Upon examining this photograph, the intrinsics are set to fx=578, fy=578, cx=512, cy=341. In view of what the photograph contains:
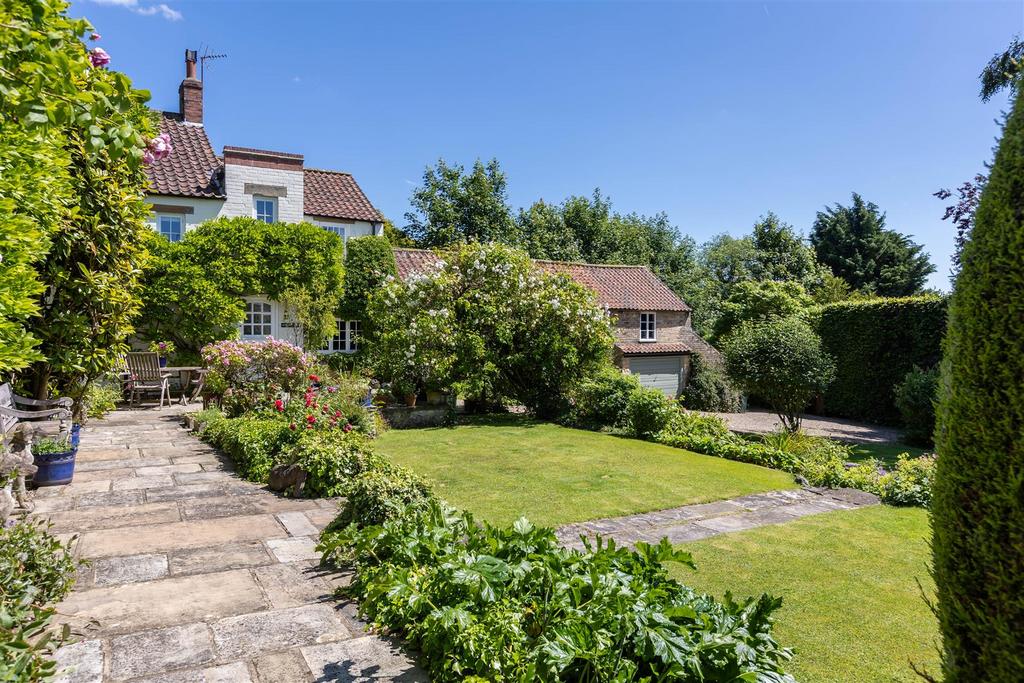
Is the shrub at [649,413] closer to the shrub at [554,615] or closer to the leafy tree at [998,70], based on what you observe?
the shrub at [554,615]

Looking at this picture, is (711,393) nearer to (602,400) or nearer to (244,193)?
(602,400)

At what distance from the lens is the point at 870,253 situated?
3475 centimetres

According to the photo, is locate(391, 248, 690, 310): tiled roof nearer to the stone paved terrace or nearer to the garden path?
the garden path

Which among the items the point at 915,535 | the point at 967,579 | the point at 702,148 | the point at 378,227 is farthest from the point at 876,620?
the point at 378,227

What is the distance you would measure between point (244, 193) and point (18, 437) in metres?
15.2

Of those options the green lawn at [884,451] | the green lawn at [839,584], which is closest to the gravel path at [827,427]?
the green lawn at [884,451]

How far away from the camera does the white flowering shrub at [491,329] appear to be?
48.0ft

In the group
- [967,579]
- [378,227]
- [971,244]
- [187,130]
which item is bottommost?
[967,579]

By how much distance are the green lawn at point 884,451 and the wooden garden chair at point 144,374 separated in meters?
17.3

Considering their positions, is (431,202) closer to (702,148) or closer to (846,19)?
(702,148)

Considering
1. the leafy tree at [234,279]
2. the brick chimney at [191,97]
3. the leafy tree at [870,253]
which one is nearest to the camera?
the leafy tree at [234,279]

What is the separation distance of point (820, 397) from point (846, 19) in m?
16.6

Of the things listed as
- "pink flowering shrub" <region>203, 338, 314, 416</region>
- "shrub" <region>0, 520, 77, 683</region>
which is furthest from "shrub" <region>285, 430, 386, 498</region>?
"pink flowering shrub" <region>203, 338, 314, 416</region>

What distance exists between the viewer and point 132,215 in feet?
26.6
